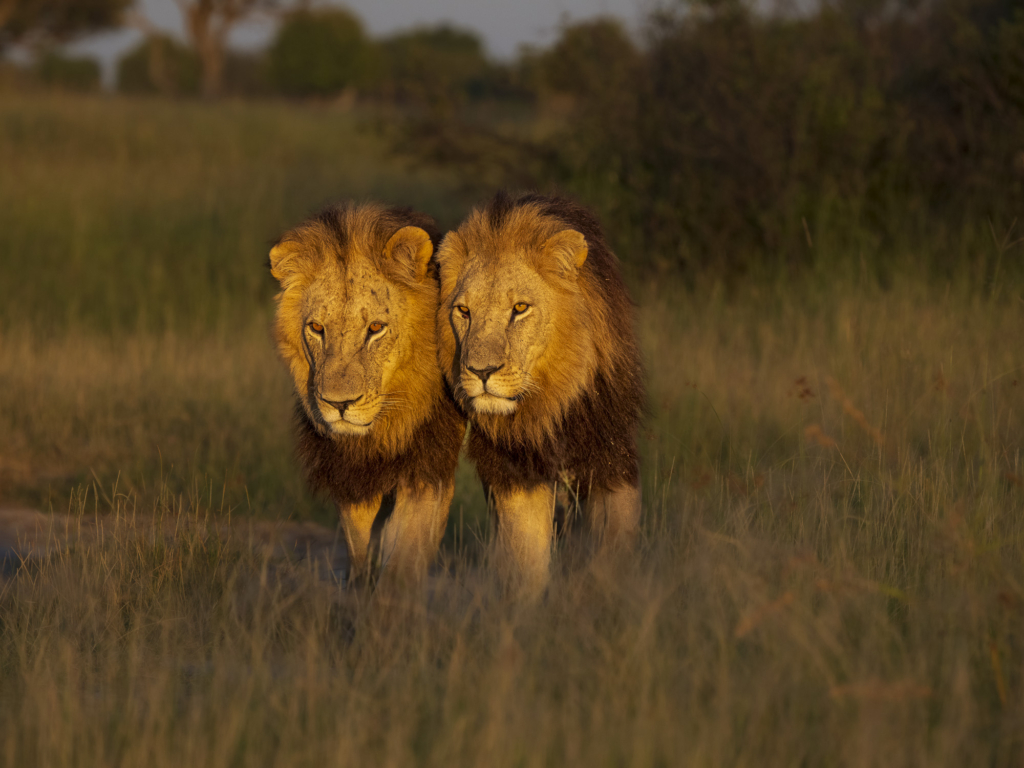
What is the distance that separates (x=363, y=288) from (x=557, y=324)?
0.62 metres

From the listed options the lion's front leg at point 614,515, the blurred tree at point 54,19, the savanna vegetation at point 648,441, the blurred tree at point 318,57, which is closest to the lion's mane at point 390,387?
the savanna vegetation at point 648,441

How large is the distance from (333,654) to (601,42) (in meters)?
7.85

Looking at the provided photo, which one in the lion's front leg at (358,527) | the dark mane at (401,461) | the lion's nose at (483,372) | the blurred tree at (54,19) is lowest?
the lion's front leg at (358,527)

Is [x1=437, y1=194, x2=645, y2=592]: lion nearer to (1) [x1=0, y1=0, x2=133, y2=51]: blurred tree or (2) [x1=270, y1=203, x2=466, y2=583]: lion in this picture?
(2) [x1=270, y1=203, x2=466, y2=583]: lion

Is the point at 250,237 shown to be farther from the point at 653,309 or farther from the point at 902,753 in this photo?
the point at 902,753

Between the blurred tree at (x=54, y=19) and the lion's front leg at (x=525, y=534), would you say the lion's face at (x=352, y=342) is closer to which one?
the lion's front leg at (x=525, y=534)

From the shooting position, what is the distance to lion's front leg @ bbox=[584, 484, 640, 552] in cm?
385

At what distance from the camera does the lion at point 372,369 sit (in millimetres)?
3596

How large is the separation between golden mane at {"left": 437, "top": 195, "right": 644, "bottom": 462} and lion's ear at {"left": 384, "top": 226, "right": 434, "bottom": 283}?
98 mm

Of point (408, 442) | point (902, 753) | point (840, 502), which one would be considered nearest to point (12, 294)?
point (408, 442)

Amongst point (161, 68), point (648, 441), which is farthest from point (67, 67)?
point (648, 441)

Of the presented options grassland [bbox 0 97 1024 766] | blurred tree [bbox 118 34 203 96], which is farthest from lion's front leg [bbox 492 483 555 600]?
blurred tree [bbox 118 34 203 96]

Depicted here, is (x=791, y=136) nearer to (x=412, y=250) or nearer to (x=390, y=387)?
(x=412, y=250)

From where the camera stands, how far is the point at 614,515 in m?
3.89
